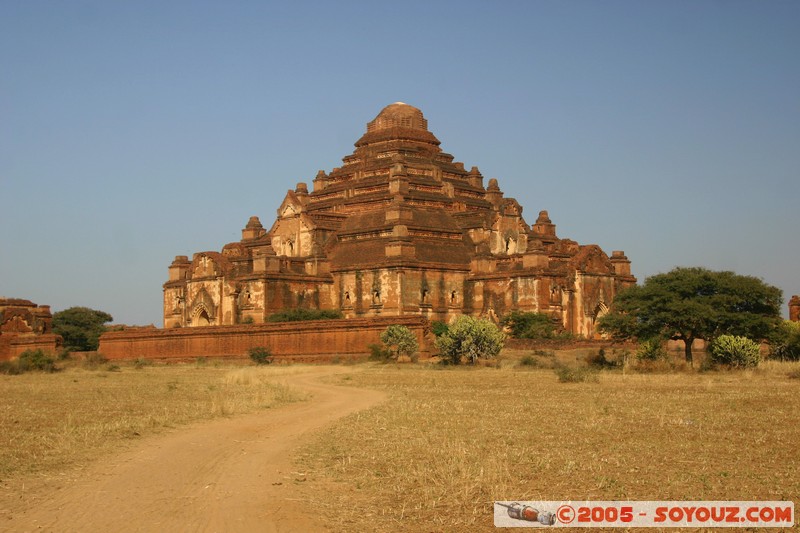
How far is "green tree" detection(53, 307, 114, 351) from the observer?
57.8 meters

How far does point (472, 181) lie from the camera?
180ft

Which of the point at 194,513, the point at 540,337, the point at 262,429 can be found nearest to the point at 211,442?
the point at 262,429

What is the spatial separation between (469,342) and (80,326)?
32845mm

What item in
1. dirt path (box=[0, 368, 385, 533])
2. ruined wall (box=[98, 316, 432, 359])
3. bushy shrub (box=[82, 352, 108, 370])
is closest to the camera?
dirt path (box=[0, 368, 385, 533])

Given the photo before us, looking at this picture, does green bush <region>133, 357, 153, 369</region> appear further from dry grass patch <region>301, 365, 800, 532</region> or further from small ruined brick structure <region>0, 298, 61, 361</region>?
dry grass patch <region>301, 365, 800, 532</region>

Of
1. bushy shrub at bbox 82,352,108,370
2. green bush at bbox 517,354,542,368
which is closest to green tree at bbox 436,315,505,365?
green bush at bbox 517,354,542,368

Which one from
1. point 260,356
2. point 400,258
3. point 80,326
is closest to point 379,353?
point 260,356

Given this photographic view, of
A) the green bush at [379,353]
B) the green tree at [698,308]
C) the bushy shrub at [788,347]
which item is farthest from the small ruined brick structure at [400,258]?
the green tree at [698,308]

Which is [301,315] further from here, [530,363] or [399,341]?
[530,363]

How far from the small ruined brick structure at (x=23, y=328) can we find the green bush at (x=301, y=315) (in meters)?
10.7

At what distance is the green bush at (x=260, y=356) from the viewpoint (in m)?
41.3

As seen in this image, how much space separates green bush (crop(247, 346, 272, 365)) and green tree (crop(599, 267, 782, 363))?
1423cm

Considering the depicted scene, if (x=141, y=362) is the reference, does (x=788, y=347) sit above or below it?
above

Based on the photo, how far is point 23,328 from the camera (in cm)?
4956
